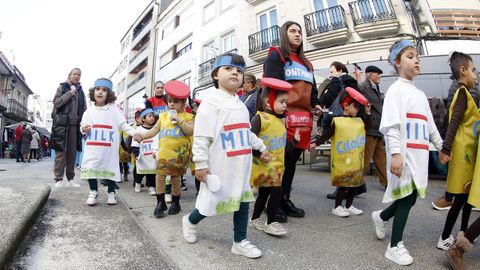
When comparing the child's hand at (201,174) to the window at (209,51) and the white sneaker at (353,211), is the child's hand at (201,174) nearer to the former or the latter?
the white sneaker at (353,211)

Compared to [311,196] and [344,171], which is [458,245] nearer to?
[344,171]

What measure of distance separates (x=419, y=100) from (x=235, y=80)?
52.7 inches

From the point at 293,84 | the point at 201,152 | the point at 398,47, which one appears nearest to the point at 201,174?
the point at 201,152

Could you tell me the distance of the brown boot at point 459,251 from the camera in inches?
75.9

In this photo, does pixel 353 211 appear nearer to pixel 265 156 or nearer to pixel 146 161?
pixel 265 156

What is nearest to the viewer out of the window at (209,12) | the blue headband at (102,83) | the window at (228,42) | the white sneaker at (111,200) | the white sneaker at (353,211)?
the white sneaker at (353,211)

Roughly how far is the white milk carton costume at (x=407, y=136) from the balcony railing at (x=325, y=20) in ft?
33.0

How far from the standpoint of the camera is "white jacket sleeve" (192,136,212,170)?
210 centimetres

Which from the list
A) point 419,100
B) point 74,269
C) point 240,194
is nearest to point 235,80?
point 240,194

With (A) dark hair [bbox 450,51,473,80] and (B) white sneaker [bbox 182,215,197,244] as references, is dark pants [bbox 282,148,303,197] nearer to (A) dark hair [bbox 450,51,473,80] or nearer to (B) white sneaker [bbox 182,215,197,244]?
(B) white sneaker [bbox 182,215,197,244]

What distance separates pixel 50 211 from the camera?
3064 millimetres

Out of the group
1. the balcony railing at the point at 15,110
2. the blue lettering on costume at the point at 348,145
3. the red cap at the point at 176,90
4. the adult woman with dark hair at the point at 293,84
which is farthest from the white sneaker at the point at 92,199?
the balcony railing at the point at 15,110

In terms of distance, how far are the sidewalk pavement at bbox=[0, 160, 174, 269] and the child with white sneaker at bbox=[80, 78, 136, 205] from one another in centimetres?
39

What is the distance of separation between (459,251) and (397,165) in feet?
2.04
